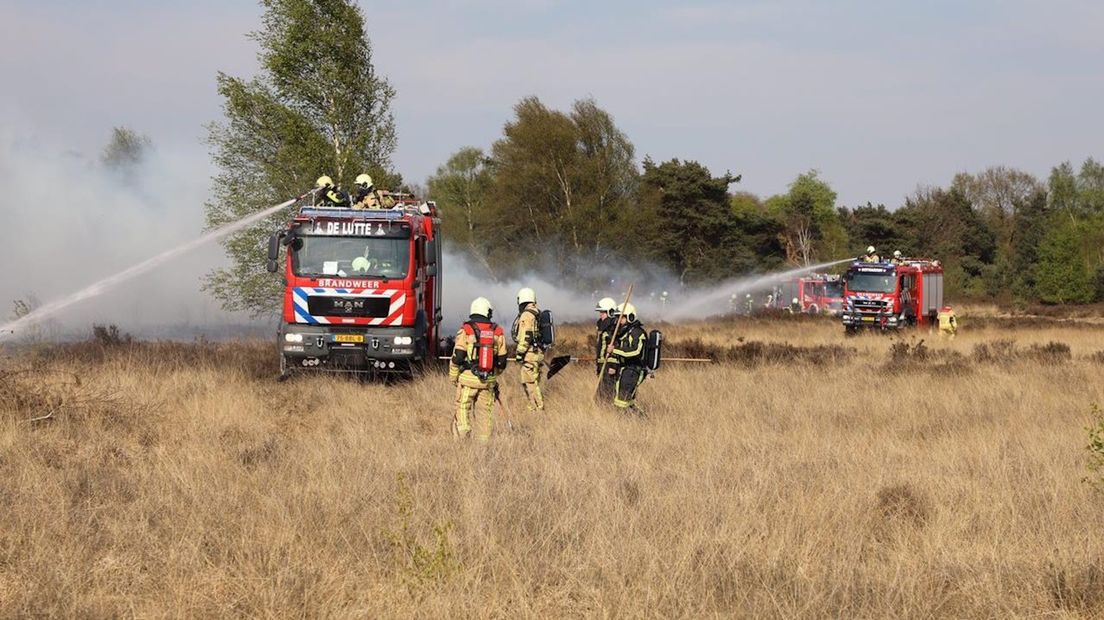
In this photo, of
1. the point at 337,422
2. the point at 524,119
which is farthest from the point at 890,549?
the point at 524,119

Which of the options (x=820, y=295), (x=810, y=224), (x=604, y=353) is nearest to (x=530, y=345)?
(x=604, y=353)

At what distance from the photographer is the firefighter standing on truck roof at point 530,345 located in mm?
13867

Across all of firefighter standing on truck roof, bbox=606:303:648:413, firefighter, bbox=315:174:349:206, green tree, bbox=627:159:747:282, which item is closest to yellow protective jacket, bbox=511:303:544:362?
firefighter standing on truck roof, bbox=606:303:648:413

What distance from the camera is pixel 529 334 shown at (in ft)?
45.6

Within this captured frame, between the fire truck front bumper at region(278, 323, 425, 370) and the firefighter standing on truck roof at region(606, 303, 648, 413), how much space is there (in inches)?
176

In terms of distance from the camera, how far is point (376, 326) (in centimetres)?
1686

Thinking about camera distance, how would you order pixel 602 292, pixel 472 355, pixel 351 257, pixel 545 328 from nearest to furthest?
1. pixel 472 355
2. pixel 545 328
3. pixel 351 257
4. pixel 602 292

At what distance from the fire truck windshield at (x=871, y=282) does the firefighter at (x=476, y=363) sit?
2549 cm

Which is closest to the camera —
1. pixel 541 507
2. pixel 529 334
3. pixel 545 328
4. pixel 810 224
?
pixel 541 507

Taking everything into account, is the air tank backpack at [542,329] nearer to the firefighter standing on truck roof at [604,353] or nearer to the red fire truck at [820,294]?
the firefighter standing on truck roof at [604,353]

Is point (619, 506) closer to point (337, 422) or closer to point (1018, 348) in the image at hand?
point (337, 422)

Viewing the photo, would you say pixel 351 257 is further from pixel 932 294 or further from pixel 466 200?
pixel 466 200

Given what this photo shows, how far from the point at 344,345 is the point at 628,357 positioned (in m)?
5.34

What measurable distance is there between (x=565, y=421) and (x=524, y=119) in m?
40.2
